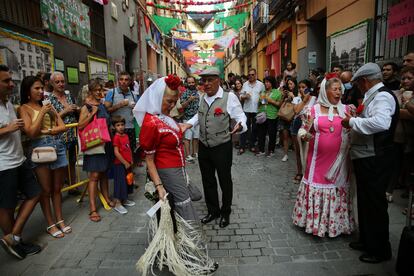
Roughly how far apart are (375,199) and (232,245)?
150 cm

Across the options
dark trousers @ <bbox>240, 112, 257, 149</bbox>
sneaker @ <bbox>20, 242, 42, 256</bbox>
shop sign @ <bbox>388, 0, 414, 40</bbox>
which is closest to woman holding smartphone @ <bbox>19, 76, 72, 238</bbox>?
sneaker @ <bbox>20, 242, 42, 256</bbox>

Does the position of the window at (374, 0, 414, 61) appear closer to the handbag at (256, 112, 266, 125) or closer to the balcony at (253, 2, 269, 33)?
the handbag at (256, 112, 266, 125)

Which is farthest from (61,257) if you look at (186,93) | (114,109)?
(186,93)

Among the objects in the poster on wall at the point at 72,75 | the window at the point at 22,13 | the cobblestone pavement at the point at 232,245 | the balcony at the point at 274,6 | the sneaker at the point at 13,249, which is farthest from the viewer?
the balcony at the point at 274,6

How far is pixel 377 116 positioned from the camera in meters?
2.48

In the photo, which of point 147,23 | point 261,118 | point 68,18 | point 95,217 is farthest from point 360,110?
point 147,23

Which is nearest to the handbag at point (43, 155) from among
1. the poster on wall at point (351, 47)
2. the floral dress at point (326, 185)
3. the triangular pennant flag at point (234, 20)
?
the floral dress at point (326, 185)

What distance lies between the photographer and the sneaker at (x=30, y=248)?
3.04m

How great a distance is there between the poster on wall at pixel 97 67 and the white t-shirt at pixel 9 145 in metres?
6.03

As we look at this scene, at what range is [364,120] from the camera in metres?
2.52

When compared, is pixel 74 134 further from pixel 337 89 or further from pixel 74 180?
pixel 337 89

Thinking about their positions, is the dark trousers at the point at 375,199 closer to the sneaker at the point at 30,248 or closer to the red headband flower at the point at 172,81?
the red headband flower at the point at 172,81

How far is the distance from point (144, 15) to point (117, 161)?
13741 millimetres

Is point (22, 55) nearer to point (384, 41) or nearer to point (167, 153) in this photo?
point (167, 153)
